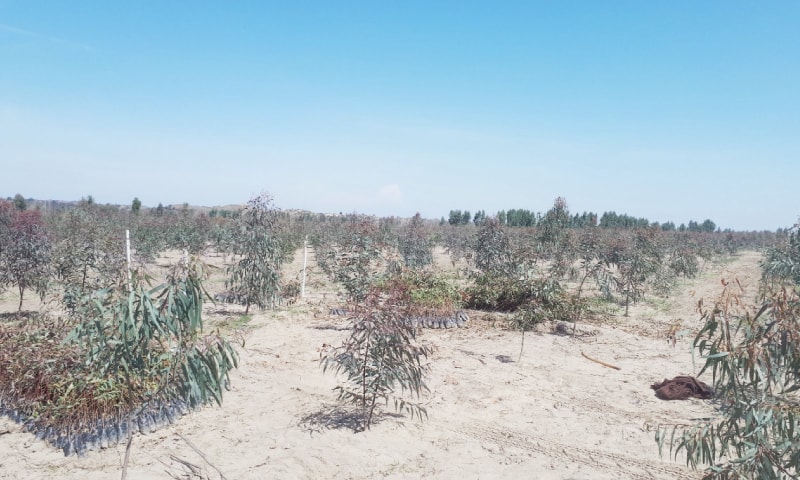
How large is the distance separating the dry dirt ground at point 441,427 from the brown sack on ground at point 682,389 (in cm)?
19

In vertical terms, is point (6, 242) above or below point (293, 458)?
above

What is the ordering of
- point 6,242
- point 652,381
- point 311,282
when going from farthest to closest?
1. point 311,282
2. point 6,242
3. point 652,381

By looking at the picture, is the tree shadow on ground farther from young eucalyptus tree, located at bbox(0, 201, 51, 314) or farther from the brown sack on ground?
young eucalyptus tree, located at bbox(0, 201, 51, 314)

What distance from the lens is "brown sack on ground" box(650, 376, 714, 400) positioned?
8195 millimetres

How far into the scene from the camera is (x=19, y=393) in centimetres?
633

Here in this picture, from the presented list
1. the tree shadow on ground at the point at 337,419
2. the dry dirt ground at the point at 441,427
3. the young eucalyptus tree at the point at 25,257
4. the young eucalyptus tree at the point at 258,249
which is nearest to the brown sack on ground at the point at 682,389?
the dry dirt ground at the point at 441,427

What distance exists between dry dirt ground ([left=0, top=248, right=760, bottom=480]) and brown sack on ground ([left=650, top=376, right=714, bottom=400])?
7.6 inches

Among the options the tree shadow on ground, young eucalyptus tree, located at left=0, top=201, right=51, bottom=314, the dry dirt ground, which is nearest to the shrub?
the tree shadow on ground

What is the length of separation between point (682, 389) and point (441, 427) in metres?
4.49

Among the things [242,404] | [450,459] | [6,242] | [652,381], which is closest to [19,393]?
[242,404]

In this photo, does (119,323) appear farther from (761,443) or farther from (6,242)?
(6,242)

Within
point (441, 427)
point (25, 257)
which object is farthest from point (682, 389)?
point (25, 257)

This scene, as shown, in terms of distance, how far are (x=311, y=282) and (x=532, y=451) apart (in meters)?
15.7

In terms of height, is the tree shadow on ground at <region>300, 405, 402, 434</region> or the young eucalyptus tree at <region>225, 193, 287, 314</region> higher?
the young eucalyptus tree at <region>225, 193, 287, 314</region>
